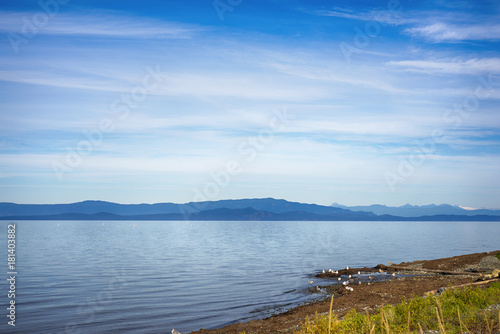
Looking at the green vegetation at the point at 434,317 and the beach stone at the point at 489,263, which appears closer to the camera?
the green vegetation at the point at 434,317

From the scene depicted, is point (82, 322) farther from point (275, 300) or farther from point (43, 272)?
point (43, 272)

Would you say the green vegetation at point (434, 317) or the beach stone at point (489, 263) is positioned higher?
the green vegetation at point (434, 317)

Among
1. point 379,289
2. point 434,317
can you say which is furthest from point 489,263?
point 434,317

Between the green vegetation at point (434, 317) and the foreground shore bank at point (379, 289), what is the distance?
1.97 m

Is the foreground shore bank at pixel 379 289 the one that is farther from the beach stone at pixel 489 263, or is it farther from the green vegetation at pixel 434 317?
the green vegetation at pixel 434 317

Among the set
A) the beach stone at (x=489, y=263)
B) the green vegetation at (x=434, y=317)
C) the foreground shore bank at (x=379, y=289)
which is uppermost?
the green vegetation at (x=434, y=317)

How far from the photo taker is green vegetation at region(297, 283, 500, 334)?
456 inches

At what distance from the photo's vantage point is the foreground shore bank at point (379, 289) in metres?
18.8

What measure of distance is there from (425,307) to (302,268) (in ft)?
97.8

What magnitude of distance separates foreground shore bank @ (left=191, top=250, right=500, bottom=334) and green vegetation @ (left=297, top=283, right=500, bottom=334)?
1972 mm

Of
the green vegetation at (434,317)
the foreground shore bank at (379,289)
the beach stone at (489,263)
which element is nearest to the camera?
the green vegetation at (434,317)

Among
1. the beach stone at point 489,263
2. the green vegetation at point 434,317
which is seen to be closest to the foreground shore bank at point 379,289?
the beach stone at point 489,263

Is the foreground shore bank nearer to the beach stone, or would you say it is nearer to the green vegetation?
the beach stone

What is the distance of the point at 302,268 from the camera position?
4356 cm
